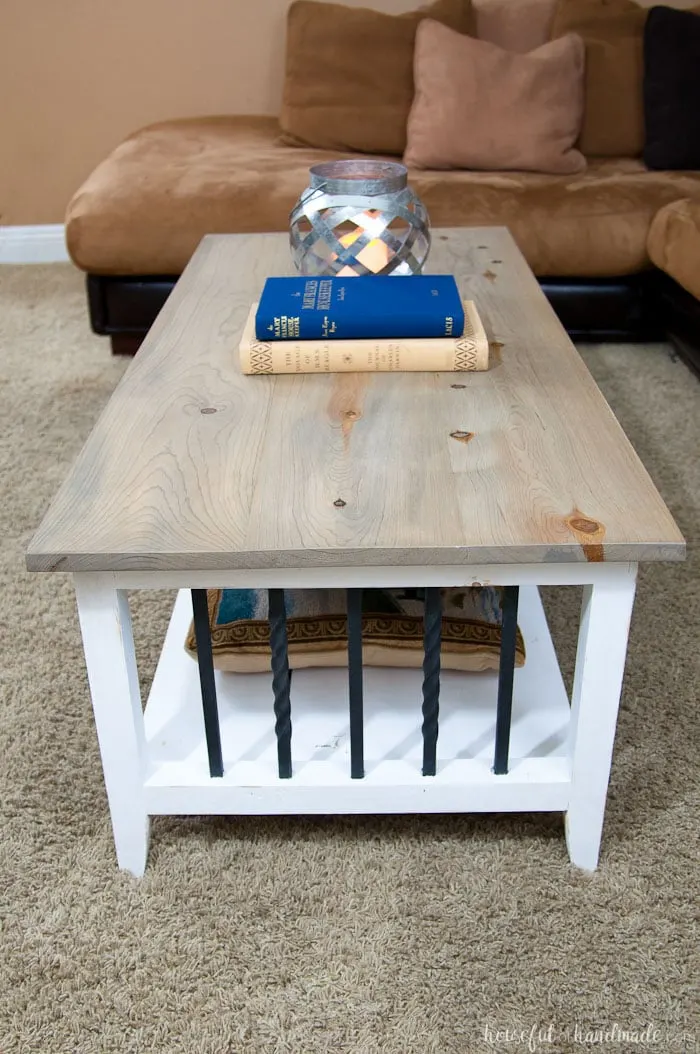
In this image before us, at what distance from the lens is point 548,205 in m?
2.29

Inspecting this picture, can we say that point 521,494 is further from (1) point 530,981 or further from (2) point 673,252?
(2) point 673,252

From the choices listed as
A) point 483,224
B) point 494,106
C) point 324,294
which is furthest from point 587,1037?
point 494,106

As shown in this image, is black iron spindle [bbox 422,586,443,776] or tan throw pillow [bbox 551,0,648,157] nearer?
black iron spindle [bbox 422,586,443,776]

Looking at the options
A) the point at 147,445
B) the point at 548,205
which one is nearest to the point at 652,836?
the point at 147,445

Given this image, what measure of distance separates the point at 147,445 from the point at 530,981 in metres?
0.66

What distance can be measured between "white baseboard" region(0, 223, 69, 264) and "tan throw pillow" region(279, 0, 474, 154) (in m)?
0.93

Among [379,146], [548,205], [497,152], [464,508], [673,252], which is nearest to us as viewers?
[464,508]

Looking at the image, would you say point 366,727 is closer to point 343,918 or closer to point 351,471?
point 343,918

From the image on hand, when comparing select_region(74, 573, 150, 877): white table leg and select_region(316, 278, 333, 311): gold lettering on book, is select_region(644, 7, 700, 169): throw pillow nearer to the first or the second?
select_region(316, 278, 333, 311): gold lettering on book

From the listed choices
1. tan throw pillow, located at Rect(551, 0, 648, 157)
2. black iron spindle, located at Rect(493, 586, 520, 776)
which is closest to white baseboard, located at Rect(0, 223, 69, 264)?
tan throw pillow, located at Rect(551, 0, 648, 157)

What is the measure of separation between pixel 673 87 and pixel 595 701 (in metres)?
2.14

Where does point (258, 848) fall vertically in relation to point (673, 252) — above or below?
below

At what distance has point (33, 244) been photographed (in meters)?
3.20

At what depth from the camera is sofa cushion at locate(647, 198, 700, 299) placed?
206 cm
